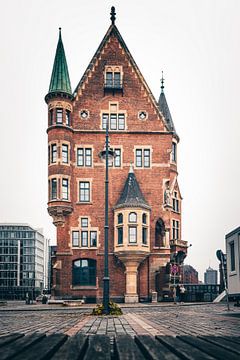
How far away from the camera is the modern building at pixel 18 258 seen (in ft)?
523

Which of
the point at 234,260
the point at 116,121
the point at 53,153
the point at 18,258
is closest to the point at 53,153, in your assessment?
the point at 53,153

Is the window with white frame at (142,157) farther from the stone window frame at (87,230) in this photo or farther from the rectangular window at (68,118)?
the stone window frame at (87,230)

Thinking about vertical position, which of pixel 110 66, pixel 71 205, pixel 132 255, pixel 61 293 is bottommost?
pixel 61 293

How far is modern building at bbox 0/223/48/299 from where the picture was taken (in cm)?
15938

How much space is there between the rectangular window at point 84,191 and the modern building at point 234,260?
27.7m

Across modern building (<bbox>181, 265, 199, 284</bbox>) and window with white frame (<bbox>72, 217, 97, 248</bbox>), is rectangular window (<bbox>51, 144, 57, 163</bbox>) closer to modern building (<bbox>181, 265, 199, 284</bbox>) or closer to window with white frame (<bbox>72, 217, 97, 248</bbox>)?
window with white frame (<bbox>72, 217, 97, 248</bbox>)

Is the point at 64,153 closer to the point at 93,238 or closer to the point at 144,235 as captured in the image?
the point at 93,238

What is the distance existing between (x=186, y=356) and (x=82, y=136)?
47.5m

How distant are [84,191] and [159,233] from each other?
8.28m

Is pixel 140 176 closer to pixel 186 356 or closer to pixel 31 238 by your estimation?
pixel 186 356

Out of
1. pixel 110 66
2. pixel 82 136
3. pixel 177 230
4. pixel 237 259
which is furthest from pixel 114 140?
pixel 237 259

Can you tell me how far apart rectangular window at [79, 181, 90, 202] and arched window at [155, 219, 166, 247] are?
6.97 meters

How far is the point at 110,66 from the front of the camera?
180ft

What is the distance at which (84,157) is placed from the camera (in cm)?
5338
